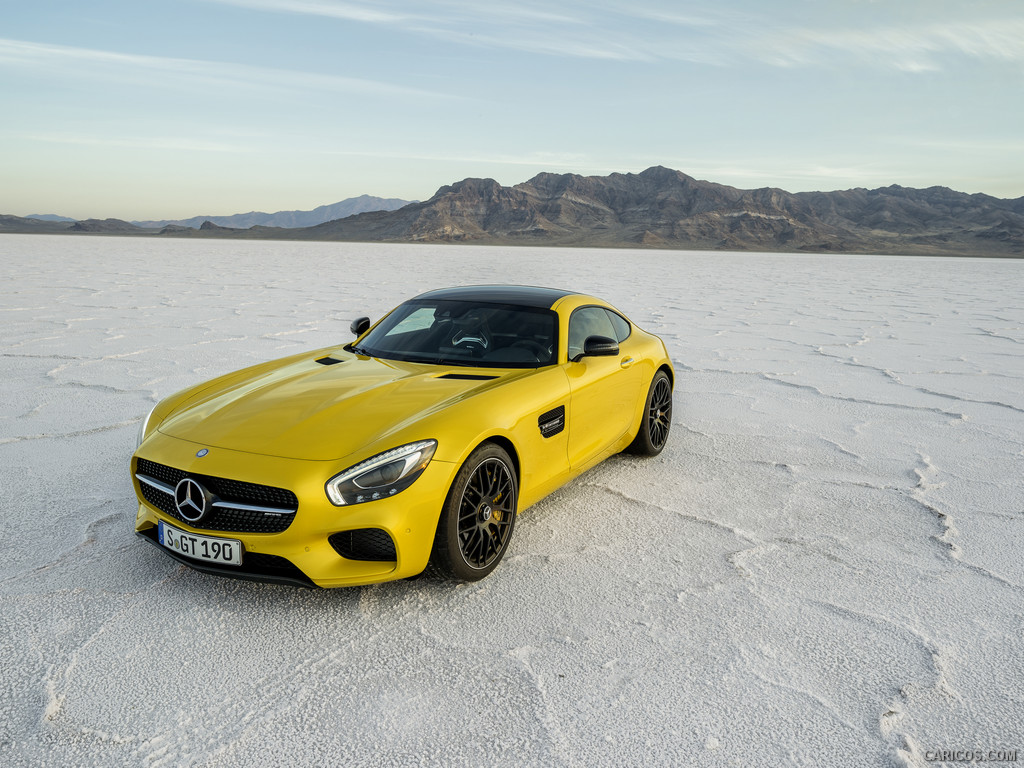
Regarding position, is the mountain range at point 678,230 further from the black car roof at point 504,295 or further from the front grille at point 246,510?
the front grille at point 246,510

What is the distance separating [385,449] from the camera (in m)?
3.03

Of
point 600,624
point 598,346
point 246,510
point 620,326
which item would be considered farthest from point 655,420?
point 246,510

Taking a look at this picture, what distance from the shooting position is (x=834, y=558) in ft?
12.2

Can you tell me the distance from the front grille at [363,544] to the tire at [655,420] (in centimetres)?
243

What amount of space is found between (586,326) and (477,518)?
5.89 feet

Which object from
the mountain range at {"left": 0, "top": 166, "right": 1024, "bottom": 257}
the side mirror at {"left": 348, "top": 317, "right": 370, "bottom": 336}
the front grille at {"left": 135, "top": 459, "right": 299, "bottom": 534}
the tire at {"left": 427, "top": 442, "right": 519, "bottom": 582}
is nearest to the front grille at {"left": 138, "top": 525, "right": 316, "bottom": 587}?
the front grille at {"left": 135, "top": 459, "right": 299, "bottom": 534}

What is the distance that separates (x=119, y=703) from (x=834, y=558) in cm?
304

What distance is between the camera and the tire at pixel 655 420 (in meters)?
5.07

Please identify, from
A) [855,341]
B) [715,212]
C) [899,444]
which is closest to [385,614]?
[899,444]

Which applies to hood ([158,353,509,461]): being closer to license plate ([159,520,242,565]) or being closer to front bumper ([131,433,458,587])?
front bumper ([131,433,458,587])

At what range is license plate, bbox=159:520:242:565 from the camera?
2957 millimetres

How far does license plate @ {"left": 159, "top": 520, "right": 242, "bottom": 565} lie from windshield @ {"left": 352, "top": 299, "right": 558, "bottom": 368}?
1.61 meters

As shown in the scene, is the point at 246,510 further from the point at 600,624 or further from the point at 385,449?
the point at 600,624

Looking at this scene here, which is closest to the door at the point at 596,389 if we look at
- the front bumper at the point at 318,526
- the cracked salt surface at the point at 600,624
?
the cracked salt surface at the point at 600,624
